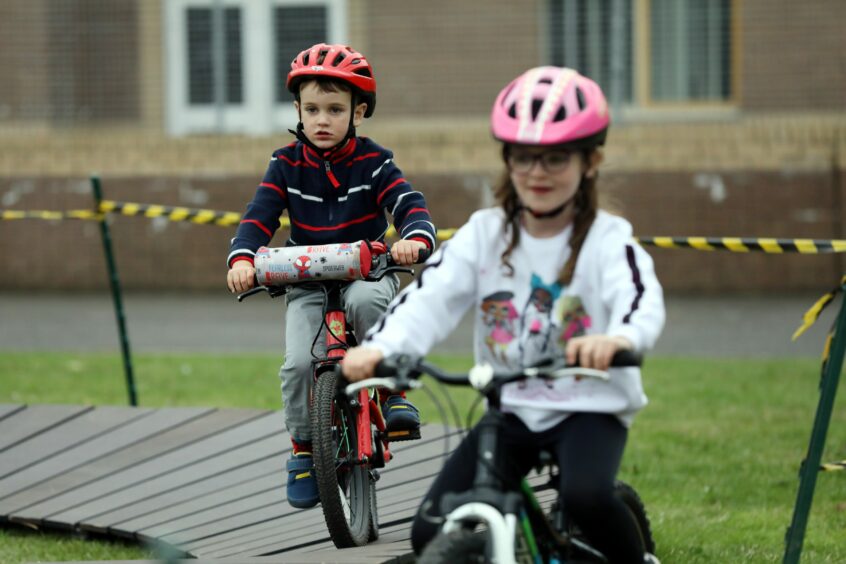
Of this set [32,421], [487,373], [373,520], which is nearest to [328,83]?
[373,520]

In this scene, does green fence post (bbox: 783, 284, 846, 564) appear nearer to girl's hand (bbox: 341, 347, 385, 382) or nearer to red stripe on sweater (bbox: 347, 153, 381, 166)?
red stripe on sweater (bbox: 347, 153, 381, 166)

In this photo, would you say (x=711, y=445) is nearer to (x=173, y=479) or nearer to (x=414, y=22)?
(x=173, y=479)

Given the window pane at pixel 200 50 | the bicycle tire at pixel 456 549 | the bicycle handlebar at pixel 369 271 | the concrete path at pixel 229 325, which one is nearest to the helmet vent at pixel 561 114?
the bicycle tire at pixel 456 549

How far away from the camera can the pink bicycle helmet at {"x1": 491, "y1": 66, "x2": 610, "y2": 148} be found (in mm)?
3672

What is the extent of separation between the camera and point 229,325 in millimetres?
14109

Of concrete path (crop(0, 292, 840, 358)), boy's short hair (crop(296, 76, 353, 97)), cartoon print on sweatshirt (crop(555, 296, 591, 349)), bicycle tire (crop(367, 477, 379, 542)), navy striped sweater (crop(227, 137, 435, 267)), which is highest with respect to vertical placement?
boy's short hair (crop(296, 76, 353, 97))

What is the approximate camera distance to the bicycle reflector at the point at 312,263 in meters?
5.03

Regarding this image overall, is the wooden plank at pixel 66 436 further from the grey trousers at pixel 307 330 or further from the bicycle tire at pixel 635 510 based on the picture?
the bicycle tire at pixel 635 510

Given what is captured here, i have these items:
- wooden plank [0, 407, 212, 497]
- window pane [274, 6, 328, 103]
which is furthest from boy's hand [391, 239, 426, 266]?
window pane [274, 6, 328, 103]

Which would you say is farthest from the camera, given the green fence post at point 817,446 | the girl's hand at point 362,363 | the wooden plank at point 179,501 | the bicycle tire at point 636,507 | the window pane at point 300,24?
the window pane at point 300,24

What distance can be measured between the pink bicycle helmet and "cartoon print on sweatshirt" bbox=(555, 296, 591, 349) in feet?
1.34

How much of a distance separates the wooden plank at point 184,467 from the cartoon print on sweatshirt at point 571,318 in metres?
3.01

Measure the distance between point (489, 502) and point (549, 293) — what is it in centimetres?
60

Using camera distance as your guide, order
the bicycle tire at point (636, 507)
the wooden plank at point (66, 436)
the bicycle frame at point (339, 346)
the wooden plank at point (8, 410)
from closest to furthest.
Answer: the bicycle tire at point (636, 507) → the bicycle frame at point (339, 346) → the wooden plank at point (66, 436) → the wooden plank at point (8, 410)
